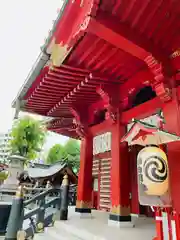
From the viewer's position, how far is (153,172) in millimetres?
2768

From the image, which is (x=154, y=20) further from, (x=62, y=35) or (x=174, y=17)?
(x=62, y=35)

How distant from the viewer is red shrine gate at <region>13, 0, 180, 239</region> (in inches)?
116

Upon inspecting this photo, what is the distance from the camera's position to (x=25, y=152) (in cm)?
3262

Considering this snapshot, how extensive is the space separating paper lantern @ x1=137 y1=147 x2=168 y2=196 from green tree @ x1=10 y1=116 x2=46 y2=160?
31102 mm

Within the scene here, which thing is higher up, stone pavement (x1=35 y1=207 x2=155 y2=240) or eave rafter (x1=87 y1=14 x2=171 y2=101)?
eave rafter (x1=87 y1=14 x2=171 y2=101)

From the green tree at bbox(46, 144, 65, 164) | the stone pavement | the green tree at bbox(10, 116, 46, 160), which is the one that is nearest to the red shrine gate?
the stone pavement

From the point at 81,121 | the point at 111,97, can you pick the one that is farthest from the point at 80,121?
the point at 111,97

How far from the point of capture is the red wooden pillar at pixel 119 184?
176 inches

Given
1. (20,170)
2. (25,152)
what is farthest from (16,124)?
A: (20,170)

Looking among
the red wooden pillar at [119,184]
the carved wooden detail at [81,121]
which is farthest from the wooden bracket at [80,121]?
the red wooden pillar at [119,184]

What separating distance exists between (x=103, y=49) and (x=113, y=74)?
0.93 meters

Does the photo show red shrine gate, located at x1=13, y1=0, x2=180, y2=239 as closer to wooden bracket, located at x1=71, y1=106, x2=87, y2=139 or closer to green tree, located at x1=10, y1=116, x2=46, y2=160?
wooden bracket, located at x1=71, y1=106, x2=87, y2=139

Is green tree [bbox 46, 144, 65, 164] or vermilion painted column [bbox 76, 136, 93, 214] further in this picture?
green tree [bbox 46, 144, 65, 164]

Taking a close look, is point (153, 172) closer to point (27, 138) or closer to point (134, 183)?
point (134, 183)
